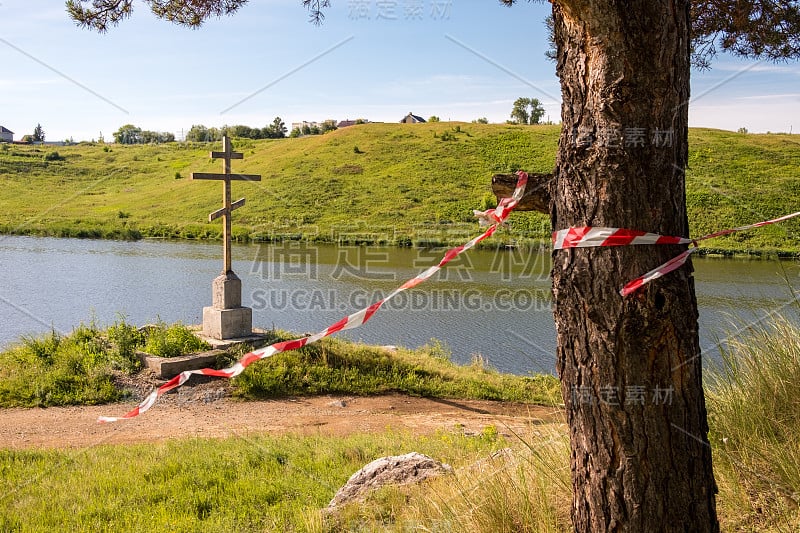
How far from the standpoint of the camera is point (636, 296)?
8.54ft

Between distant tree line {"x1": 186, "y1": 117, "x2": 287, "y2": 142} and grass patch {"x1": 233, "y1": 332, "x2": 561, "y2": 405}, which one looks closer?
grass patch {"x1": 233, "y1": 332, "x2": 561, "y2": 405}

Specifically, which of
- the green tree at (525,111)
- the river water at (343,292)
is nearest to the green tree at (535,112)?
the green tree at (525,111)

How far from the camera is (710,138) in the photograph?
54.2m

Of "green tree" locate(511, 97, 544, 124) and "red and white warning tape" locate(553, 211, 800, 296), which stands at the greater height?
"green tree" locate(511, 97, 544, 124)

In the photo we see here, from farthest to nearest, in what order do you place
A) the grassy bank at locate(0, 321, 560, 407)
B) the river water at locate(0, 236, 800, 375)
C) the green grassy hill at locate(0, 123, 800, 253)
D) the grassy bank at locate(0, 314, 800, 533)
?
the green grassy hill at locate(0, 123, 800, 253)
the river water at locate(0, 236, 800, 375)
the grassy bank at locate(0, 321, 560, 407)
the grassy bank at locate(0, 314, 800, 533)

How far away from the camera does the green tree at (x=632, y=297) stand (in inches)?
103

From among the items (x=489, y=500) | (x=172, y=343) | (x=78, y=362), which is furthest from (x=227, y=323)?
(x=489, y=500)

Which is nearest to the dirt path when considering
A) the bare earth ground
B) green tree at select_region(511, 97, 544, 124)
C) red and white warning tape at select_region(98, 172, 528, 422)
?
the bare earth ground

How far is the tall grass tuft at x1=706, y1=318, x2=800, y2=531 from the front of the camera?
3.18m

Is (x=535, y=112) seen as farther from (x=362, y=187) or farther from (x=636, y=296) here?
(x=636, y=296)

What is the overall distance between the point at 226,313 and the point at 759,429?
7.97m

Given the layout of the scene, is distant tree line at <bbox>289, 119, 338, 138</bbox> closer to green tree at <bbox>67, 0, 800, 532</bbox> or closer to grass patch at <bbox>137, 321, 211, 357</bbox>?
grass patch at <bbox>137, 321, 211, 357</bbox>

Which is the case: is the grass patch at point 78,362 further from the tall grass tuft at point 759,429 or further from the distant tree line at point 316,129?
the distant tree line at point 316,129

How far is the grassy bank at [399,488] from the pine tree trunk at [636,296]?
2.24ft
